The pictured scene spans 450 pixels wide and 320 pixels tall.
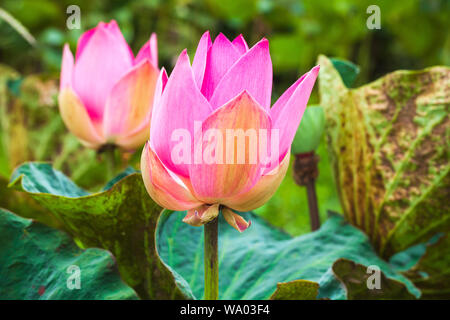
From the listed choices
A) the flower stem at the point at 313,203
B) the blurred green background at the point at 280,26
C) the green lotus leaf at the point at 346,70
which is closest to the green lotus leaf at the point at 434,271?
the flower stem at the point at 313,203

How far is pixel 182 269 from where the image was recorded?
0.53m

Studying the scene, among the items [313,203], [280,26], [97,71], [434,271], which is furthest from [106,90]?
[280,26]

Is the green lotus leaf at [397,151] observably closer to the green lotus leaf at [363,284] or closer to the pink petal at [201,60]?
the green lotus leaf at [363,284]

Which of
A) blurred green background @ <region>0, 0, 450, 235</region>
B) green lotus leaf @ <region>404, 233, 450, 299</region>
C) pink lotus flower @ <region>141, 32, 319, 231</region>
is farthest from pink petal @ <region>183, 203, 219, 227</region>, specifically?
blurred green background @ <region>0, 0, 450, 235</region>

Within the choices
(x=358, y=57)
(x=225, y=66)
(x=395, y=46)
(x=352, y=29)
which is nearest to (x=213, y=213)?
(x=225, y=66)

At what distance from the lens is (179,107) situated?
1.08 feet

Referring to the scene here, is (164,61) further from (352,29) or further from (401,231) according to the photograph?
(401,231)

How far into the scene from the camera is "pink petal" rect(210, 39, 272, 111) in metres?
0.32

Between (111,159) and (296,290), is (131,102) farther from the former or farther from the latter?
(296,290)

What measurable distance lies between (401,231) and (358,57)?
194 centimetres

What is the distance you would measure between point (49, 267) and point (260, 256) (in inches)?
8.7

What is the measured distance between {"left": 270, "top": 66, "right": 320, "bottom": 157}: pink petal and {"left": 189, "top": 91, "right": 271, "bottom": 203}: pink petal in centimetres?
1

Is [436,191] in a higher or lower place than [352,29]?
lower
